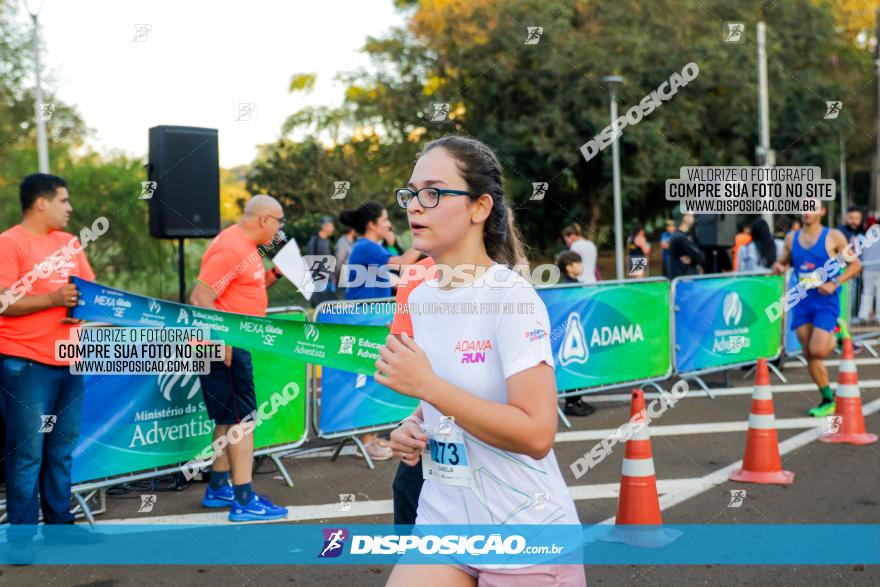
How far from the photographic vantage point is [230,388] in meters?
6.12

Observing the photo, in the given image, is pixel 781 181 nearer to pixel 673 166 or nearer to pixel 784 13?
pixel 673 166

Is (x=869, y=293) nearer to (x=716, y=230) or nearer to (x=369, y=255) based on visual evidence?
(x=716, y=230)

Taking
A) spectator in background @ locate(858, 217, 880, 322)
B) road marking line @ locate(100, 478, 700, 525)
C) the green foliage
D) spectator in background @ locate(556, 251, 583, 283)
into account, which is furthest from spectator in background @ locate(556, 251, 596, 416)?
the green foliage

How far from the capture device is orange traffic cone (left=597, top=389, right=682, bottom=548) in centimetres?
527

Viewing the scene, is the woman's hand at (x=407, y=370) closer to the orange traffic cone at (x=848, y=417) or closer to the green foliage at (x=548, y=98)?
the orange traffic cone at (x=848, y=417)

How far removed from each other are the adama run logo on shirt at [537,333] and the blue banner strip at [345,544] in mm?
2783

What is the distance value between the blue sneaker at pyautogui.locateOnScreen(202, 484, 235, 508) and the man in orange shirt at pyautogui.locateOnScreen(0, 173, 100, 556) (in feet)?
3.89

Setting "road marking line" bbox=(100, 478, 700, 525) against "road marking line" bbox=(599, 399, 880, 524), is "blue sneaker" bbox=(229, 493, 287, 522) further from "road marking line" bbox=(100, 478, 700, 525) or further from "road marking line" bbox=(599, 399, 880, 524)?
"road marking line" bbox=(599, 399, 880, 524)

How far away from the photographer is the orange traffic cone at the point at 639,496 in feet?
17.3

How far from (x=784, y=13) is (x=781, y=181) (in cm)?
2499

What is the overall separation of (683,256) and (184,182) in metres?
9.06

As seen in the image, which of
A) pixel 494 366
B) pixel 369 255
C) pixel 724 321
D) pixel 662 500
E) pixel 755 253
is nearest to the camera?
pixel 494 366

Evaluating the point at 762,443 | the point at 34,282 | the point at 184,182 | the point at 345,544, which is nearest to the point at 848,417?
the point at 762,443

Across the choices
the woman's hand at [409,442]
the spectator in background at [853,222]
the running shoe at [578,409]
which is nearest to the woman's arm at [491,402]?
the woman's hand at [409,442]
